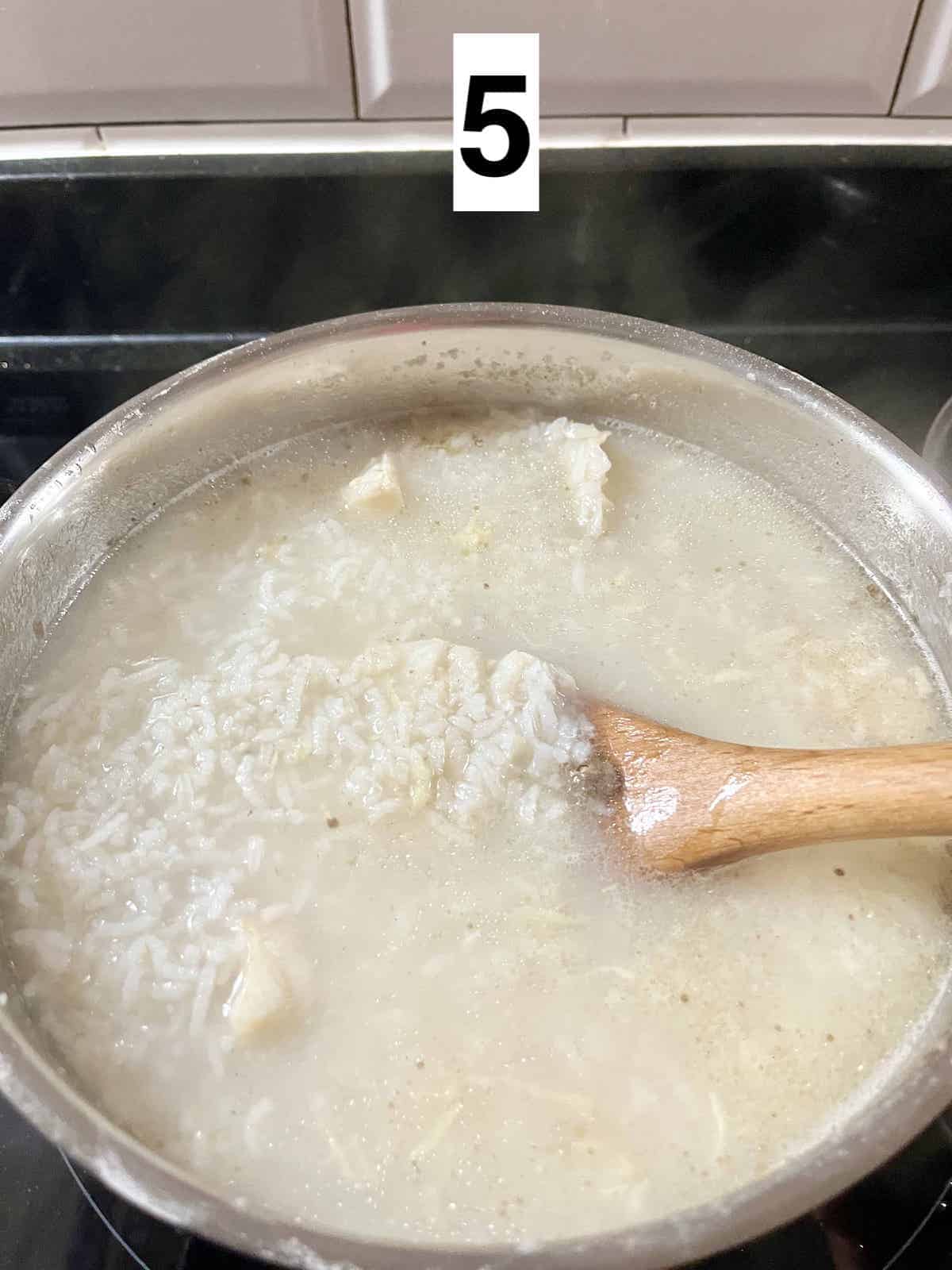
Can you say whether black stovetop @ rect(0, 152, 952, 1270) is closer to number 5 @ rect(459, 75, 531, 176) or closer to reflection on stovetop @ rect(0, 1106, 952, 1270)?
number 5 @ rect(459, 75, 531, 176)

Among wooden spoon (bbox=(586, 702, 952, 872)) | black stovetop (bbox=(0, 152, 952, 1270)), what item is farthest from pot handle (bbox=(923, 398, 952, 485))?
wooden spoon (bbox=(586, 702, 952, 872))

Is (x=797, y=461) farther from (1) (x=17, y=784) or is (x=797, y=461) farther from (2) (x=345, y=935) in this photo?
(1) (x=17, y=784)

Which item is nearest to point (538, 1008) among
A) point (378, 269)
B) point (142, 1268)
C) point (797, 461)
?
point (142, 1268)

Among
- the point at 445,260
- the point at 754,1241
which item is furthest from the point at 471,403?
the point at 754,1241

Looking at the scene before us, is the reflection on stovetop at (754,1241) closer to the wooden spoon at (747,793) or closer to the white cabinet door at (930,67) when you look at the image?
the wooden spoon at (747,793)

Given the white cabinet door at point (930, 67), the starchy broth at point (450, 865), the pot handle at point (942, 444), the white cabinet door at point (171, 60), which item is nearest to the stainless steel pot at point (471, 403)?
the starchy broth at point (450, 865)

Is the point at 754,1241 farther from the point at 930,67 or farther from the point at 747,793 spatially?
the point at 930,67
